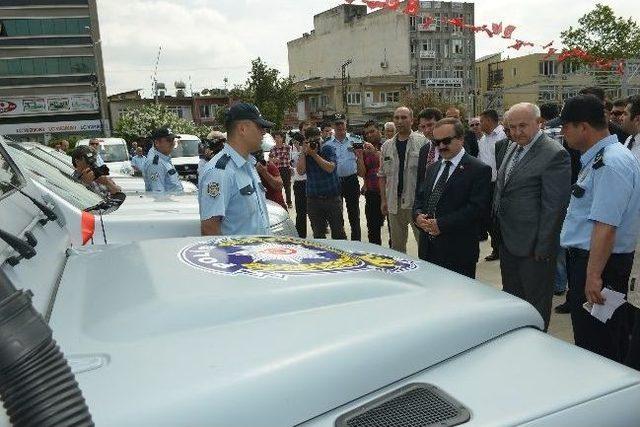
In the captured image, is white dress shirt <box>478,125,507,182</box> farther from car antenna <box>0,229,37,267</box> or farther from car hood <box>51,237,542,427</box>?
car antenna <box>0,229,37,267</box>

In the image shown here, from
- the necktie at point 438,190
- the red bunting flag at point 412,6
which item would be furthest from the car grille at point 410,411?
the red bunting flag at point 412,6

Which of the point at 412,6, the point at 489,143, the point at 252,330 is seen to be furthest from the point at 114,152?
the point at 252,330

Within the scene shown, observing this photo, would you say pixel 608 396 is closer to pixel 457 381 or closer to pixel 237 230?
pixel 457 381

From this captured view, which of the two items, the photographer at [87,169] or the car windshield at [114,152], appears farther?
the car windshield at [114,152]

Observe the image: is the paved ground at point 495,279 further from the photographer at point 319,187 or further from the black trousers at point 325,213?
the photographer at point 319,187

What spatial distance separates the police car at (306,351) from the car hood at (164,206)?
7.75ft

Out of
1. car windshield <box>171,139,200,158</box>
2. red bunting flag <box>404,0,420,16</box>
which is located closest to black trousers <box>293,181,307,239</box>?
red bunting flag <box>404,0,420,16</box>

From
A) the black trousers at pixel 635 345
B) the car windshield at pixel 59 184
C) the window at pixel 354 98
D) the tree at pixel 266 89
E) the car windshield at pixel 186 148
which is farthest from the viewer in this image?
the window at pixel 354 98

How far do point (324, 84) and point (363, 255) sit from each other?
6070 cm

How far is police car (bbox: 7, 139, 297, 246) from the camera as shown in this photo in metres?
3.03

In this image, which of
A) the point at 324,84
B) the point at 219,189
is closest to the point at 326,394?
the point at 219,189

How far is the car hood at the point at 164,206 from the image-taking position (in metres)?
3.94

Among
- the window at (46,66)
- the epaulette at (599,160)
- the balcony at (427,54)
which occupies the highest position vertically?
the window at (46,66)

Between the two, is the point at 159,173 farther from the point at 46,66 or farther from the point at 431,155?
the point at 46,66
